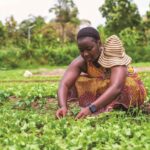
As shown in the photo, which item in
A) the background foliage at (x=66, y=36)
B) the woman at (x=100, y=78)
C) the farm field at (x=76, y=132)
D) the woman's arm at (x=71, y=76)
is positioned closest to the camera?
the farm field at (x=76, y=132)

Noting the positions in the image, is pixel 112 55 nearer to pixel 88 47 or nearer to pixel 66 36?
pixel 88 47

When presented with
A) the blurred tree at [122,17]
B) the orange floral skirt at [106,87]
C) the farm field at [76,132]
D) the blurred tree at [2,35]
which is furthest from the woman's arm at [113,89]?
the blurred tree at [2,35]

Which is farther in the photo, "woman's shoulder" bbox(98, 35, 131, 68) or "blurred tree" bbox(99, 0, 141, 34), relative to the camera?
"blurred tree" bbox(99, 0, 141, 34)

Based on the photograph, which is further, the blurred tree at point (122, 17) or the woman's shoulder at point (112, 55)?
the blurred tree at point (122, 17)

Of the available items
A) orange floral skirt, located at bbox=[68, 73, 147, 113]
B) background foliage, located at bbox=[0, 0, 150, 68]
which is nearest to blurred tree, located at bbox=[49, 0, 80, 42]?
background foliage, located at bbox=[0, 0, 150, 68]

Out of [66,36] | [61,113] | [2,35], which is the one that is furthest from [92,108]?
[66,36]

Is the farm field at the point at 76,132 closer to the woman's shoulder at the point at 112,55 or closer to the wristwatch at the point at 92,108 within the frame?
the wristwatch at the point at 92,108

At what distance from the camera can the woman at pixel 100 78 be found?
19.9ft

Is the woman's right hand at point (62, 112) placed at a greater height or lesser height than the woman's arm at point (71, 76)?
lesser

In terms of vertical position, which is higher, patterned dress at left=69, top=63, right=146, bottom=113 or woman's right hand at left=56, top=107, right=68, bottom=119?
patterned dress at left=69, top=63, right=146, bottom=113

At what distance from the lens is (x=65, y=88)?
21.5 feet

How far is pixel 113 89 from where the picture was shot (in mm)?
5973

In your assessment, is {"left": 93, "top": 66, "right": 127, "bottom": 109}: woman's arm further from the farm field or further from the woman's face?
the woman's face

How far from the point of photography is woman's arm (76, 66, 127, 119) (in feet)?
19.2
